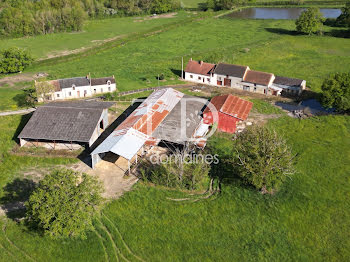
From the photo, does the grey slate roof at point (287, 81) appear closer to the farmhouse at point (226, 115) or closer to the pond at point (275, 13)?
the farmhouse at point (226, 115)

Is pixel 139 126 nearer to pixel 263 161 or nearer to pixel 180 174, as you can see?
pixel 180 174

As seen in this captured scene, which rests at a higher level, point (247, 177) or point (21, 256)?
point (247, 177)

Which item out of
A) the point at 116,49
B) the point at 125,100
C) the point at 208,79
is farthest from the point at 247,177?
the point at 116,49

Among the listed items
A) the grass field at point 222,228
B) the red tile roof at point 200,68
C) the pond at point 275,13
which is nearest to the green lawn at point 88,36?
the pond at point 275,13

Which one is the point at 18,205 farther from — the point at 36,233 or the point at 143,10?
the point at 143,10

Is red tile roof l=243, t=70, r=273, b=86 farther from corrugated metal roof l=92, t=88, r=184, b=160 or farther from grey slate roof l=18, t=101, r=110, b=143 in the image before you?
grey slate roof l=18, t=101, r=110, b=143

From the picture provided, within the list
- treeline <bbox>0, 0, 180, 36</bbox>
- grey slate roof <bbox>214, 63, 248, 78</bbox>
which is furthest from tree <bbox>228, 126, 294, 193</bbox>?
treeline <bbox>0, 0, 180, 36</bbox>
